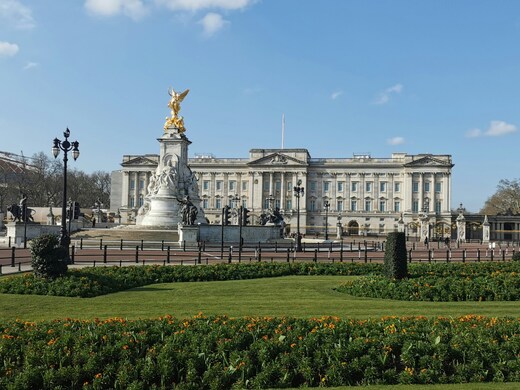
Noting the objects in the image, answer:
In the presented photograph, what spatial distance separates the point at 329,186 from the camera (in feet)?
421

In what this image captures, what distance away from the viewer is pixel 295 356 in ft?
29.2

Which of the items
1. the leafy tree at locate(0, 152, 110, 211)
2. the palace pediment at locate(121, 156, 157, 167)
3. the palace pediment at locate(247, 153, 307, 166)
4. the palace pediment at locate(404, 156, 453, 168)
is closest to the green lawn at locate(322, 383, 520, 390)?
the leafy tree at locate(0, 152, 110, 211)

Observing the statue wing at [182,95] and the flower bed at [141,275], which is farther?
the statue wing at [182,95]

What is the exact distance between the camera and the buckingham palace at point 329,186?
12194cm

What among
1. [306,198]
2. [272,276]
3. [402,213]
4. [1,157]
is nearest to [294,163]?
[306,198]

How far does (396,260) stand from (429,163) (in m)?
109

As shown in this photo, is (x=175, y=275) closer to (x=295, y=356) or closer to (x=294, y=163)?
(x=295, y=356)

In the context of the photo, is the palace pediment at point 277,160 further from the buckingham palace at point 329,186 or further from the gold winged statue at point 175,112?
the gold winged statue at point 175,112

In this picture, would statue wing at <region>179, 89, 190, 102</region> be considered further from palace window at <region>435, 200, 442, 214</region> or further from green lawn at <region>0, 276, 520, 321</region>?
palace window at <region>435, 200, 442, 214</region>

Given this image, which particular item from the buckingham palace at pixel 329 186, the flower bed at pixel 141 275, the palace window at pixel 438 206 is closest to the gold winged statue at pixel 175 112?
the flower bed at pixel 141 275

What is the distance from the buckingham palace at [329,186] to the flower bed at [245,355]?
11271 cm

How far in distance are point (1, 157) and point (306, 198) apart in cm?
7310

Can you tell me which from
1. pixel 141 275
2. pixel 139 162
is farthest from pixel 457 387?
pixel 139 162

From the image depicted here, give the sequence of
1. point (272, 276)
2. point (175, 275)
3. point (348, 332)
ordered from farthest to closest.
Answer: point (272, 276)
point (175, 275)
point (348, 332)
